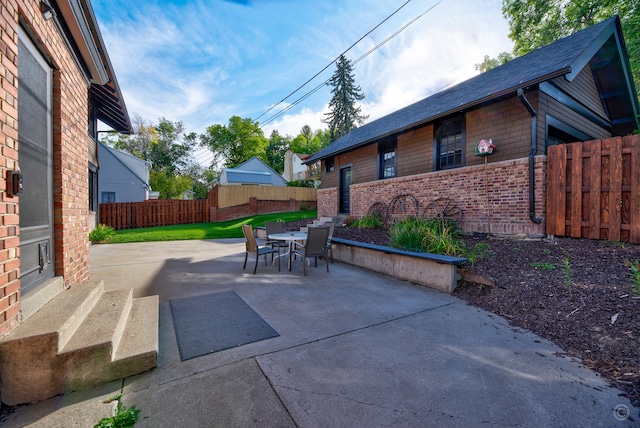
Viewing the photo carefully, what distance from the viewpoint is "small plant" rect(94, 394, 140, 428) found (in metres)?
1.50

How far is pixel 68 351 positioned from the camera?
1798 mm

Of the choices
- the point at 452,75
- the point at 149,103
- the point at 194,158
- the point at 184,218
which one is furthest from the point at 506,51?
the point at 194,158

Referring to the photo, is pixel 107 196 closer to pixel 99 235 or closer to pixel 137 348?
pixel 99 235

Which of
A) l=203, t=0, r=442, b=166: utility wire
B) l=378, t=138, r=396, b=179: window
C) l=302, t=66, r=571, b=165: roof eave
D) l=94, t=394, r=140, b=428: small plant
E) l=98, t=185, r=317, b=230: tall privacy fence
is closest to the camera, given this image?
l=94, t=394, r=140, b=428: small plant

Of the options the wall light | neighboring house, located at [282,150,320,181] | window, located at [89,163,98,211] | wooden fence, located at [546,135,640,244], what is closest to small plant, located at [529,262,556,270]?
wooden fence, located at [546,135,640,244]

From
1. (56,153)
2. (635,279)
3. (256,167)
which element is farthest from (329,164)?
(256,167)

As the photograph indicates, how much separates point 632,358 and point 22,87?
5229 mm

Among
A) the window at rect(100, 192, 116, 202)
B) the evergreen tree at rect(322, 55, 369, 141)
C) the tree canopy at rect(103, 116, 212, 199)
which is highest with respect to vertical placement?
the evergreen tree at rect(322, 55, 369, 141)

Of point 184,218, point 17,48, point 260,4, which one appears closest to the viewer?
point 17,48

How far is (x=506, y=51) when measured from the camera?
1656 cm

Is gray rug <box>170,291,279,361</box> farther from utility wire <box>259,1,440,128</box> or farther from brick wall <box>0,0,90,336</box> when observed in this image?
utility wire <box>259,1,440,128</box>

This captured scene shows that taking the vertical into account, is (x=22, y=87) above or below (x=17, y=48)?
below

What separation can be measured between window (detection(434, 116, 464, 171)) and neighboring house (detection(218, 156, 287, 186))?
2195 cm

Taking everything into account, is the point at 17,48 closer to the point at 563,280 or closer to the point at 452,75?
the point at 563,280
